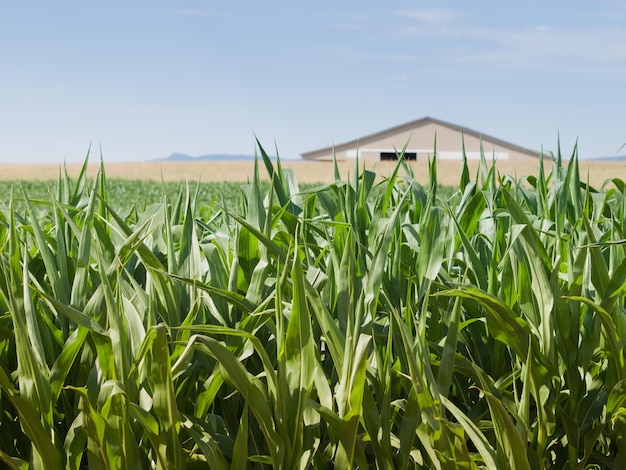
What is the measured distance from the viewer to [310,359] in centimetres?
103

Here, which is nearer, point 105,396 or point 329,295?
point 105,396

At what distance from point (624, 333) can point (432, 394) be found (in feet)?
1.28

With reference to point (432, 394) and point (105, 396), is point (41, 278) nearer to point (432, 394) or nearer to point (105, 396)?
point (105, 396)

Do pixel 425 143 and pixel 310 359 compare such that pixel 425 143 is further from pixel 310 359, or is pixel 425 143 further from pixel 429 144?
pixel 310 359

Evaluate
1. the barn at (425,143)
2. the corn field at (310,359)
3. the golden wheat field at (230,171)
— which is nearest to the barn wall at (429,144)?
the barn at (425,143)

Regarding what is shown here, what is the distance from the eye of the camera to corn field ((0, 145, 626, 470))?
100cm

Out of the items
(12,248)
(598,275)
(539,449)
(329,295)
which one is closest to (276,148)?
(329,295)

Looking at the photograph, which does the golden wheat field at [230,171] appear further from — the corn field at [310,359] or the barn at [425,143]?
the corn field at [310,359]

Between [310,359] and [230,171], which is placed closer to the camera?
[310,359]

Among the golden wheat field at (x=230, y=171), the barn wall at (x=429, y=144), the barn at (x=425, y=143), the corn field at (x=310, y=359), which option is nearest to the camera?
the corn field at (x=310, y=359)

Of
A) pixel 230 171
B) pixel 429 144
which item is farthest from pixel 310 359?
pixel 429 144

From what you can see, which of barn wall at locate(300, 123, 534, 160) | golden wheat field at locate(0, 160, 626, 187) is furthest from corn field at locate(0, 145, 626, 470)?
barn wall at locate(300, 123, 534, 160)

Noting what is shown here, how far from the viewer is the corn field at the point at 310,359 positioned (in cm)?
100

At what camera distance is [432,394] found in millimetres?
1022
